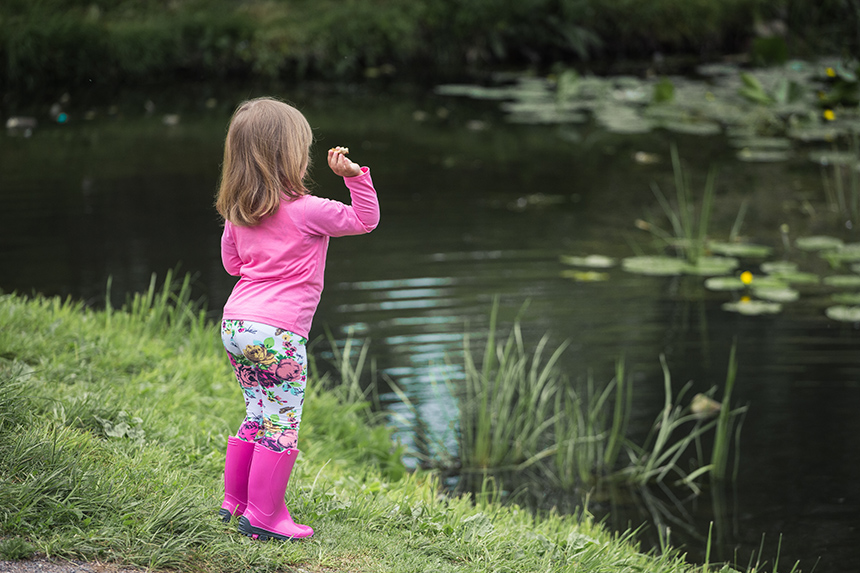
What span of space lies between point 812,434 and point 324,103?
28.5 feet

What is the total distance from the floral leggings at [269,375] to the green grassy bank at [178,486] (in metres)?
0.27

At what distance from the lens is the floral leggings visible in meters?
2.20

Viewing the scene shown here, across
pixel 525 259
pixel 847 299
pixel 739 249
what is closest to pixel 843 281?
pixel 847 299

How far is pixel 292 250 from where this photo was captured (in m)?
2.25

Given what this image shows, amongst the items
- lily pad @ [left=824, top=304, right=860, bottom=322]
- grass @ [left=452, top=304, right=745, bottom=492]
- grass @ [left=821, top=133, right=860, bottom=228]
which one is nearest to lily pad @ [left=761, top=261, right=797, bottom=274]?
lily pad @ [left=824, top=304, right=860, bottom=322]

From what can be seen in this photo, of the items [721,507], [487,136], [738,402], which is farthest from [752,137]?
[721,507]

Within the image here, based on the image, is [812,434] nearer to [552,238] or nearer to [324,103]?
[552,238]

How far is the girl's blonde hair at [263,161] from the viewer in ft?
7.30

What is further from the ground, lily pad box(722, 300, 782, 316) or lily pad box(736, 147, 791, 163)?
lily pad box(736, 147, 791, 163)

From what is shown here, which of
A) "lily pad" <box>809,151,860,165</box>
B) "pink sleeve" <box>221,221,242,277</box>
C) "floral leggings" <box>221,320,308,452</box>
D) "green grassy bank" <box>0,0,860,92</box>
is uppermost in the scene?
"green grassy bank" <box>0,0,860,92</box>

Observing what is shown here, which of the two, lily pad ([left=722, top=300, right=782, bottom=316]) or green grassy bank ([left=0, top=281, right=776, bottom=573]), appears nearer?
green grassy bank ([left=0, top=281, right=776, bottom=573])

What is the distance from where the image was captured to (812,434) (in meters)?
4.29

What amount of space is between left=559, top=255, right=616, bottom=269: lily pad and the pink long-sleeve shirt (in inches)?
165

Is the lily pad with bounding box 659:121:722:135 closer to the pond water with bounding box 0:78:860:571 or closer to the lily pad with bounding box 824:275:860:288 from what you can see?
the pond water with bounding box 0:78:860:571
